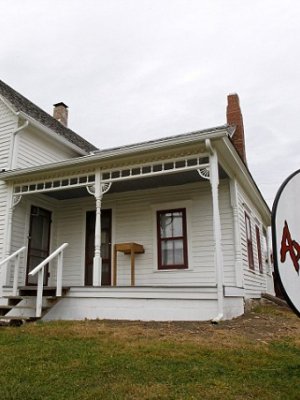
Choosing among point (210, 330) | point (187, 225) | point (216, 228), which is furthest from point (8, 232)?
point (210, 330)

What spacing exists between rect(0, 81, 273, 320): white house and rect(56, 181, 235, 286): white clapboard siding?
27 mm

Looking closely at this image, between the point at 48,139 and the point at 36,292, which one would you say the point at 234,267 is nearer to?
the point at 36,292

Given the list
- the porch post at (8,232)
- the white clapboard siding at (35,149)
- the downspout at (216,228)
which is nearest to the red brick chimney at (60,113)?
the white clapboard siding at (35,149)

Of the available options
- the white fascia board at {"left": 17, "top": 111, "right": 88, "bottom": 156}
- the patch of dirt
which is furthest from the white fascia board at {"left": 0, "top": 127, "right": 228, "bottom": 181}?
the patch of dirt

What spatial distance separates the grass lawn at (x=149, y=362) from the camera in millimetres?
3387

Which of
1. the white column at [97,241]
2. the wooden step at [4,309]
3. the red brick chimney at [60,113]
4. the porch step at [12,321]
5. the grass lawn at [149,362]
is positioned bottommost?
the grass lawn at [149,362]

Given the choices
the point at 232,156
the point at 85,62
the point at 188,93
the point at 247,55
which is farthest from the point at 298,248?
the point at 188,93

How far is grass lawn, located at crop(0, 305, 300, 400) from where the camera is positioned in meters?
3.39

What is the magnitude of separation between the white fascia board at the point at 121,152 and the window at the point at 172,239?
2.32 metres

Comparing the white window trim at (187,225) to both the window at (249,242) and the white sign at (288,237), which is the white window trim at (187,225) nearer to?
the window at (249,242)

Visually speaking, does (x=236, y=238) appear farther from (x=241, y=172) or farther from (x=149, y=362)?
(x=149, y=362)

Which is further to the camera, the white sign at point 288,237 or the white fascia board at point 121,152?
the white fascia board at point 121,152

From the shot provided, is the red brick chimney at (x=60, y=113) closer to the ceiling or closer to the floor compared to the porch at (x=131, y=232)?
closer to the ceiling

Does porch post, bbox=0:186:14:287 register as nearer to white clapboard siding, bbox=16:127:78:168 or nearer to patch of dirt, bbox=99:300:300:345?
white clapboard siding, bbox=16:127:78:168
